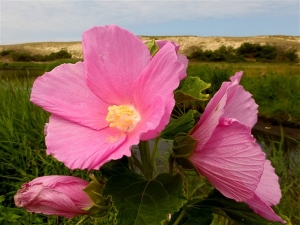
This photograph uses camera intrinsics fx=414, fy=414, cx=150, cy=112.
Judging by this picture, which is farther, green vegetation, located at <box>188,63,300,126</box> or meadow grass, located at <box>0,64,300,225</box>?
green vegetation, located at <box>188,63,300,126</box>

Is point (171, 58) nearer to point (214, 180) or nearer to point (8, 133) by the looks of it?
point (214, 180)

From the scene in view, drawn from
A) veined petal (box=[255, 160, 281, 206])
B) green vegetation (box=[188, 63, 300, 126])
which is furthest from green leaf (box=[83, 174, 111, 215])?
green vegetation (box=[188, 63, 300, 126])

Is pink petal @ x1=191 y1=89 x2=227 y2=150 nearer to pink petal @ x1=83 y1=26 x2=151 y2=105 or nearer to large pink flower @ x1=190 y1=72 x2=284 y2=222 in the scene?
large pink flower @ x1=190 y1=72 x2=284 y2=222

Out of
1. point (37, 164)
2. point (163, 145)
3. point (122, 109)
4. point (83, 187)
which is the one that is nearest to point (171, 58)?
point (122, 109)

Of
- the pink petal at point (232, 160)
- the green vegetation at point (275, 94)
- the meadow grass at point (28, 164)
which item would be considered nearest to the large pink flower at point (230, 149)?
→ the pink petal at point (232, 160)

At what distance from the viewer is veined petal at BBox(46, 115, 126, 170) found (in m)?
0.49

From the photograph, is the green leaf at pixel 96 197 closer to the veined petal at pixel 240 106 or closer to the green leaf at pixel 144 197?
the green leaf at pixel 144 197

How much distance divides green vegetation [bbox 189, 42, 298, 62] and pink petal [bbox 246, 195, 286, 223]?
26.0m

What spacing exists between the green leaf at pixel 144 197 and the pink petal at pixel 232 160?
50mm

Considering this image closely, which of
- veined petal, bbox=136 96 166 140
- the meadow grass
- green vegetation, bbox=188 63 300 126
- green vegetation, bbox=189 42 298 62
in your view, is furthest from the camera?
green vegetation, bbox=189 42 298 62

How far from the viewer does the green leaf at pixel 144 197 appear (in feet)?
1.77

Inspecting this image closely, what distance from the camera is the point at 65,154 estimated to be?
1.67ft

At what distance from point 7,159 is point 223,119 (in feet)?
8.50

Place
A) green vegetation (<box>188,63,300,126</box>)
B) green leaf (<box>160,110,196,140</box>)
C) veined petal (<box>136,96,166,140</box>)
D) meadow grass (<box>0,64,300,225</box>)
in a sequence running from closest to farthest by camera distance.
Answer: veined petal (<box>136,96,166,140</box>), green leaf (<box>160,110,196,140</box>), meadow grass (<box>0,64,300,225</box>), green vegetation (<box>188,63,300,126</box>)
